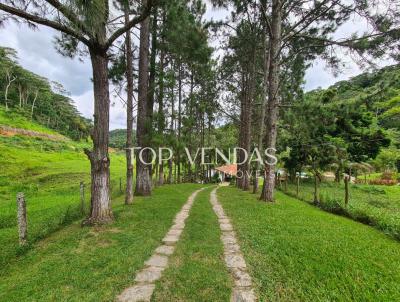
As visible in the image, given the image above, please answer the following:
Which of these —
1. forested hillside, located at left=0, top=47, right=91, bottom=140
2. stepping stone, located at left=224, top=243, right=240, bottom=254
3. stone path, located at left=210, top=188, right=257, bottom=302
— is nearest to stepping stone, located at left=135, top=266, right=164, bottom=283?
stone path, located at left=210, top=188, right=257, bottom=302

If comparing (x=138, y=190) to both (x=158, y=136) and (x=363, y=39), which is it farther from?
(x=363, y=39)

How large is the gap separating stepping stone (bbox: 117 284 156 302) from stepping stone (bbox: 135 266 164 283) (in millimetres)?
149

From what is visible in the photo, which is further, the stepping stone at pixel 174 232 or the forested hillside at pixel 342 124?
the forested hillside at pixel 342 124

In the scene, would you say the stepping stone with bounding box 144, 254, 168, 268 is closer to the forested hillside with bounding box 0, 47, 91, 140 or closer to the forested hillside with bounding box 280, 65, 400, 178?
the forested hillside with bounding box 280, 65, 400, 178

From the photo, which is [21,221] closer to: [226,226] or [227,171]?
[226,226]

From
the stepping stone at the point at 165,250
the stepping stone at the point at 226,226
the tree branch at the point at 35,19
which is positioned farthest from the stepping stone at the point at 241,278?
the tree branch at the point at 35,19

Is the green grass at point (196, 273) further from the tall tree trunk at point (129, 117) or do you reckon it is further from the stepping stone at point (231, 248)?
the tall tree trunk at point (129, 117)

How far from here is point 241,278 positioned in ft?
11.1

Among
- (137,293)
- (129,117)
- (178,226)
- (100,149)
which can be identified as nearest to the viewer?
(137,293)

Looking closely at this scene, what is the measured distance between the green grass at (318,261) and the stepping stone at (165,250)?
1328mm

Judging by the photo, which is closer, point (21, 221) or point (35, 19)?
point (35, 19)

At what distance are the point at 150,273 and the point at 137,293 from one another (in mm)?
540

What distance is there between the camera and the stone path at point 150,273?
2891 mm

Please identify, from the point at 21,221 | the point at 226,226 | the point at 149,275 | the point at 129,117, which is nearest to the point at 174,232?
the point at 226,226
